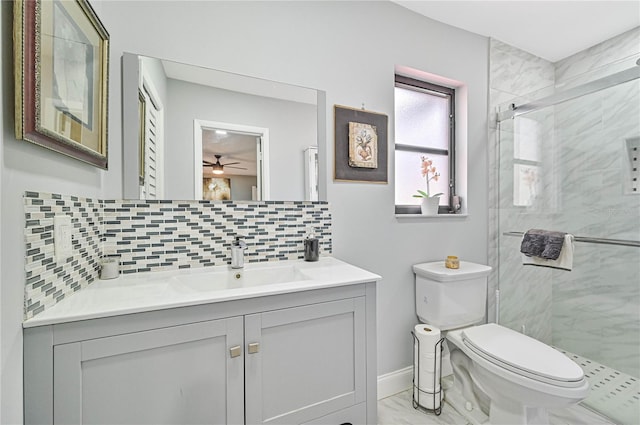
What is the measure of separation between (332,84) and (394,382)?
72.1 inches

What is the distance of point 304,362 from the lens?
1.06m

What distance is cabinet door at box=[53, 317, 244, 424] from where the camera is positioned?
0.76m

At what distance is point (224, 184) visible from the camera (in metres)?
1.36

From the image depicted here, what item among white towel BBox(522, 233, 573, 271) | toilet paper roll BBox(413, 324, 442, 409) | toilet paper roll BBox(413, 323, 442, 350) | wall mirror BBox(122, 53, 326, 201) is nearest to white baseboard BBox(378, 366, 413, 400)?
toilet paper roll BBox(413, 324, 442, 409)

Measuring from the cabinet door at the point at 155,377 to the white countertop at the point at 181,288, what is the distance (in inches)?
3.2

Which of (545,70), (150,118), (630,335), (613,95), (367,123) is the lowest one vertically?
(630,335)

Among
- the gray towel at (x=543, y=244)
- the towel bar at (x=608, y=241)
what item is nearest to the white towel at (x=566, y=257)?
the gray towel at (x=543, y=244)

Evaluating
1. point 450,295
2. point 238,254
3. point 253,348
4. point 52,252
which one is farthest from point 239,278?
point 450,295

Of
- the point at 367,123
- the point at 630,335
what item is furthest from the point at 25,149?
the point at 630,335

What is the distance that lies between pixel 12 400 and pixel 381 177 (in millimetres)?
1670

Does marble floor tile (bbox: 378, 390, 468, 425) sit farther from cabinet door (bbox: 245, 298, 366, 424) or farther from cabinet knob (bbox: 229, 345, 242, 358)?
cabinet knob (bbox: 229, 345, 242, 358)

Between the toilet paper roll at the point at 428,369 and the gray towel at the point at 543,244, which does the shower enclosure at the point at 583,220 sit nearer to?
the gray towel at the point at 543,244

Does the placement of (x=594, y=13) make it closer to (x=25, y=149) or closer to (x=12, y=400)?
(x=25, y=149)

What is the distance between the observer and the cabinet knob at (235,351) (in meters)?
0.92
